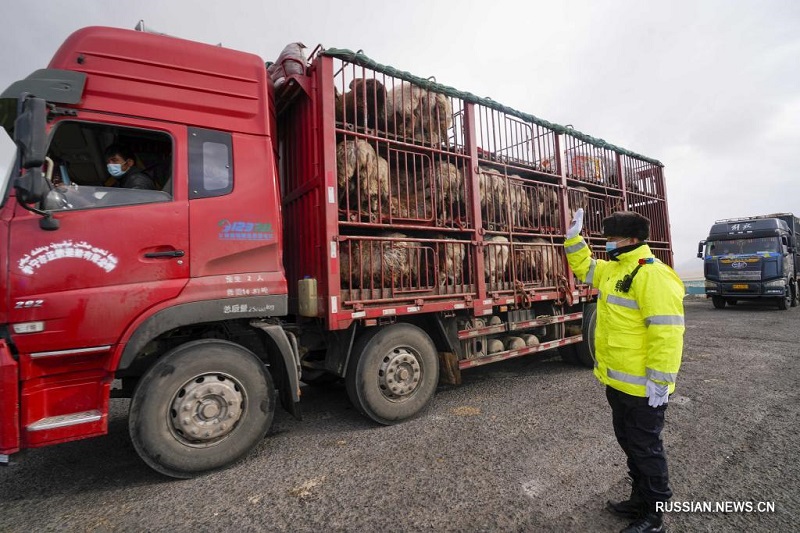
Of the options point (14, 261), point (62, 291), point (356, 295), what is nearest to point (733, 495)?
point (356, 295)

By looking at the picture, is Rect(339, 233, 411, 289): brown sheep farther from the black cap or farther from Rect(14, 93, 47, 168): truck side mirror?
Rect(14, 93, 47, 168): truck side mirror

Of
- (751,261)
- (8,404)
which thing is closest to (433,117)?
(8,404)

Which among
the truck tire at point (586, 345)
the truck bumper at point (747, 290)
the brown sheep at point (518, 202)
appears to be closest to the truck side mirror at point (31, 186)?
the brown sheep at point (518, 202)

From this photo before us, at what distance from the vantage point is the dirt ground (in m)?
2.46

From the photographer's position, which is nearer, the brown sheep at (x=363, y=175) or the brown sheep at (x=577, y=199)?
the brown sheep at (x=363, y=175)

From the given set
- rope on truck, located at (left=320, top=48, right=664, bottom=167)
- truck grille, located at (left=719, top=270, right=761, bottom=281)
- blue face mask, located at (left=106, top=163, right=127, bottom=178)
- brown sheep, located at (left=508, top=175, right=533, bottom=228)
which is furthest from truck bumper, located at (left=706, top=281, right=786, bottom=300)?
blue face mask, located at (left=106, top=163, right=127, bottom=178)

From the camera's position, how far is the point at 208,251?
3.14 m

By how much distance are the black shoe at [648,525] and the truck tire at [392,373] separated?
7.04 ft

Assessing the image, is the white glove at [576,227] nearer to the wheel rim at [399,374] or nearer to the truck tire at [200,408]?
the wheel rim at [399,374]

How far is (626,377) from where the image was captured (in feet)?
7.79

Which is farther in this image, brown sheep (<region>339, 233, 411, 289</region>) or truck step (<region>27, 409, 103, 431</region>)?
brown sheep (<region>339, 233, 411, 289</region>)

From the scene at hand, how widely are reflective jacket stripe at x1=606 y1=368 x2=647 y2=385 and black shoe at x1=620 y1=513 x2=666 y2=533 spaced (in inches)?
28.8

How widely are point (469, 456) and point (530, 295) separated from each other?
265 cm

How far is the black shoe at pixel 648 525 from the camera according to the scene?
223cm
